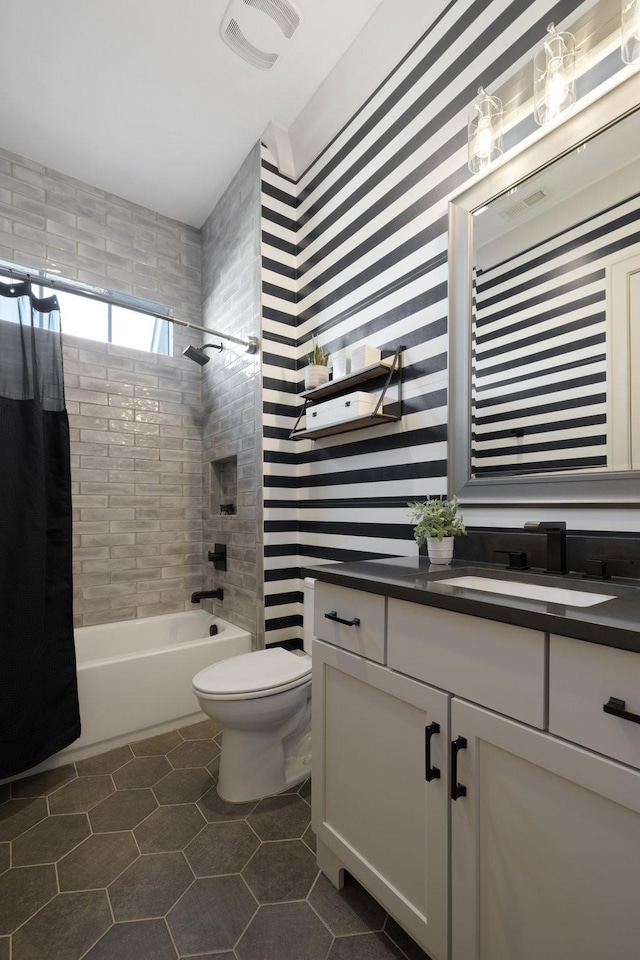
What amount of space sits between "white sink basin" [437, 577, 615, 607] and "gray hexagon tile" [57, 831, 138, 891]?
1.38m

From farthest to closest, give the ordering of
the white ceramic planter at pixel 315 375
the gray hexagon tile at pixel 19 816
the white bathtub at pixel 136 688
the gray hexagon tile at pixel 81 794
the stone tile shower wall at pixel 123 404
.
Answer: the stone tile shower wall at pixel 123 404 < the white ceramic planter at pixel 315 375 < the white bathtub at pixel 136 688 < the gray hexagon tile at pixel 81 794 < the gray hexagon tile at pixel 19 816

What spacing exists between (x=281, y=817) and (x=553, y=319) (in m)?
1.93

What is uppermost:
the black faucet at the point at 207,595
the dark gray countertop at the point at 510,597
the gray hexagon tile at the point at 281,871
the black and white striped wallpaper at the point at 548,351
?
the black and white striped wallpaper at the point at 548,351

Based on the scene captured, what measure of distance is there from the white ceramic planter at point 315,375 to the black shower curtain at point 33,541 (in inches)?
46.3

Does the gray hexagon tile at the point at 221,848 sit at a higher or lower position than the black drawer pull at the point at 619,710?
lower

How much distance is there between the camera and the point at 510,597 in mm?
924

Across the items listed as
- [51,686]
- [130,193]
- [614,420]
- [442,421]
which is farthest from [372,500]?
[130,193]

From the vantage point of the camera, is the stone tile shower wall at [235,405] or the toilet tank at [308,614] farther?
the stone tile shower wall at [235,405]

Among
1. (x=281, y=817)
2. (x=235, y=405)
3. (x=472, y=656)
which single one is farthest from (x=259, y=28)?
(x=281, y=817)

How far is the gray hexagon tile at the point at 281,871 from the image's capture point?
132cm

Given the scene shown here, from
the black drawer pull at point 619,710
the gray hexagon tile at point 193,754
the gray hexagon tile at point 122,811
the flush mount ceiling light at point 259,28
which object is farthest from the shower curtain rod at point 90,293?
the black drawer pull at point 619,710

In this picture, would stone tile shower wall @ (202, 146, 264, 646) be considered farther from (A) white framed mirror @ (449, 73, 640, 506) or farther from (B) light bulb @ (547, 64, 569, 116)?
(B) light bulb @ (547, 64, 569, 116)

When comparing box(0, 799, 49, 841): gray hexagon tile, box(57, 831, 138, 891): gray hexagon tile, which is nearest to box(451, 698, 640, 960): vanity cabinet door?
box(57, 831, 138, 891): gray hexagon tile

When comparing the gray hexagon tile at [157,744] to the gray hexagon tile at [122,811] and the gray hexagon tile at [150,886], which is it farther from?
the gray hexagon tile at [150,886]
